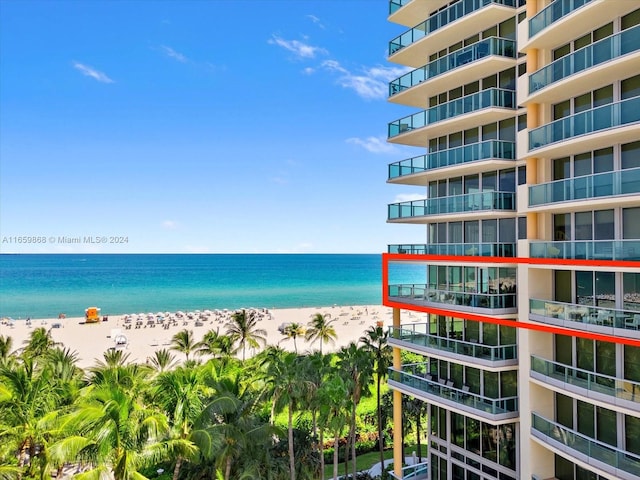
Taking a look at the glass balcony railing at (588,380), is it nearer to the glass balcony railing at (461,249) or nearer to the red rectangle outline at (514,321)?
the red rectangle outline at (514,321)

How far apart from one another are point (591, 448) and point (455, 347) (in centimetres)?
677

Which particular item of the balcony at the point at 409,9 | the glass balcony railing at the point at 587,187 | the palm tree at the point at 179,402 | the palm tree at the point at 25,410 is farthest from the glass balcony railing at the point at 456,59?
the palm tree at the point at 25,410

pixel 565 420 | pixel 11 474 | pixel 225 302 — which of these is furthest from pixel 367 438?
pixel 225 302

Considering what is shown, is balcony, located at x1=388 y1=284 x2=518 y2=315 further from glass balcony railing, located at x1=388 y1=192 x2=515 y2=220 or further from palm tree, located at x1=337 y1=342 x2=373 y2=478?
palm tree, located at x1=337 y1=342 x2=373 y2=478

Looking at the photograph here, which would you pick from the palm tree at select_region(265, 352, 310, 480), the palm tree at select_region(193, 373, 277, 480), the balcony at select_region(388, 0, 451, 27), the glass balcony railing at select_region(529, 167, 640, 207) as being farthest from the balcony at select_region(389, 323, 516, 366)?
the balcony at select_region(388, 0, 451, 27)

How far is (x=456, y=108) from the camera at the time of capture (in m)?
22.9

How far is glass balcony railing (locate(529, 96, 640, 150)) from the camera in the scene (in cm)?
1572

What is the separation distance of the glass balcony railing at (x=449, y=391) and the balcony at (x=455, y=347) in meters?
1.48

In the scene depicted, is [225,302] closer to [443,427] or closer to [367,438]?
[367,438]

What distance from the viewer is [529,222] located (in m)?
19.7

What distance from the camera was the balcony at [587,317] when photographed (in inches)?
622

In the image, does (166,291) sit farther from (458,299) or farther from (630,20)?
(630,20)

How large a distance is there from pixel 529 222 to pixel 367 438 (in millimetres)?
20577

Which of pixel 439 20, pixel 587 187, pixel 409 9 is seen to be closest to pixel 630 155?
pixel 587 187
